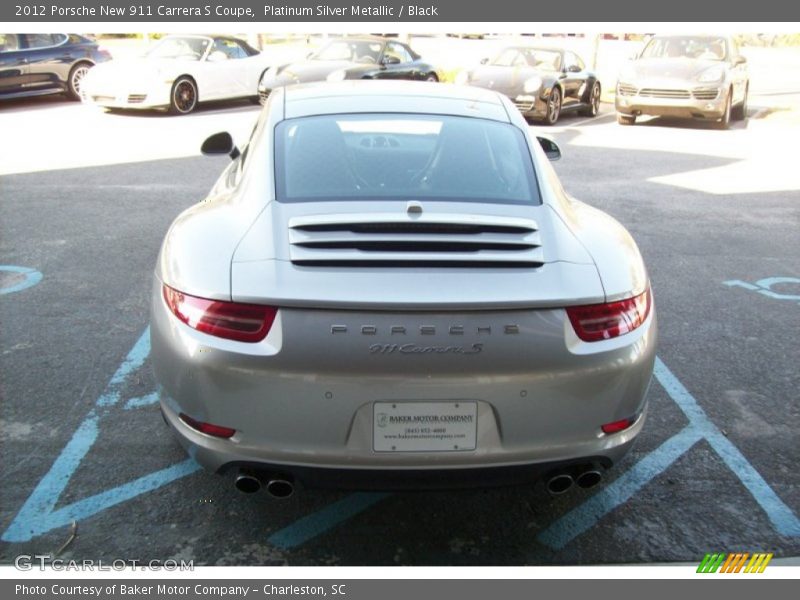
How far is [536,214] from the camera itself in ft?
10.1

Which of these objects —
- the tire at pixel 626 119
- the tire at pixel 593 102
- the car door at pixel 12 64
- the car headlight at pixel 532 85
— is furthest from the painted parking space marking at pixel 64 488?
the tire at pixel 593 102

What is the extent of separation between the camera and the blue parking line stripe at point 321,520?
2.93 meters

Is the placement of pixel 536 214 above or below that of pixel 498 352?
above

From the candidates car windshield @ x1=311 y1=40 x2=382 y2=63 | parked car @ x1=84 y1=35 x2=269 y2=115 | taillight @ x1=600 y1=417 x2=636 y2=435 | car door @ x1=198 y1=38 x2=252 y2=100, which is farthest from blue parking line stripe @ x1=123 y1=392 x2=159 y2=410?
car windshield @ x1=311 y1=40 x2=382 y2=63

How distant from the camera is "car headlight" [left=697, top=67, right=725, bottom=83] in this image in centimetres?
1402

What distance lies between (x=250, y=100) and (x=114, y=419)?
46.2 feet

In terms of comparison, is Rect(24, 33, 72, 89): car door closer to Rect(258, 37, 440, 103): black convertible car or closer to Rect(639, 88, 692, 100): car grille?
Rect(258, 37, 440, 103): black convertible car

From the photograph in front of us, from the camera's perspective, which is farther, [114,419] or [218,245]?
[114,419]

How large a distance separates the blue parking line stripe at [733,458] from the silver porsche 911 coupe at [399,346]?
779 mm

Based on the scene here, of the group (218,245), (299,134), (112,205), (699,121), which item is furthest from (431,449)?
(699,121)

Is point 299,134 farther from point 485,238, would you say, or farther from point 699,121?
point 699,121

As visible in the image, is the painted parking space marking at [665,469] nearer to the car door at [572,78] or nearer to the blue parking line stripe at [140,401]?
the blue parking line stripe at [140,401]

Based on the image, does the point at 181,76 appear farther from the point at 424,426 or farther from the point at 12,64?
the point at 424,426

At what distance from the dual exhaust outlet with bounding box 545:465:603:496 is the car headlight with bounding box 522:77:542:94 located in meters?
12.0
